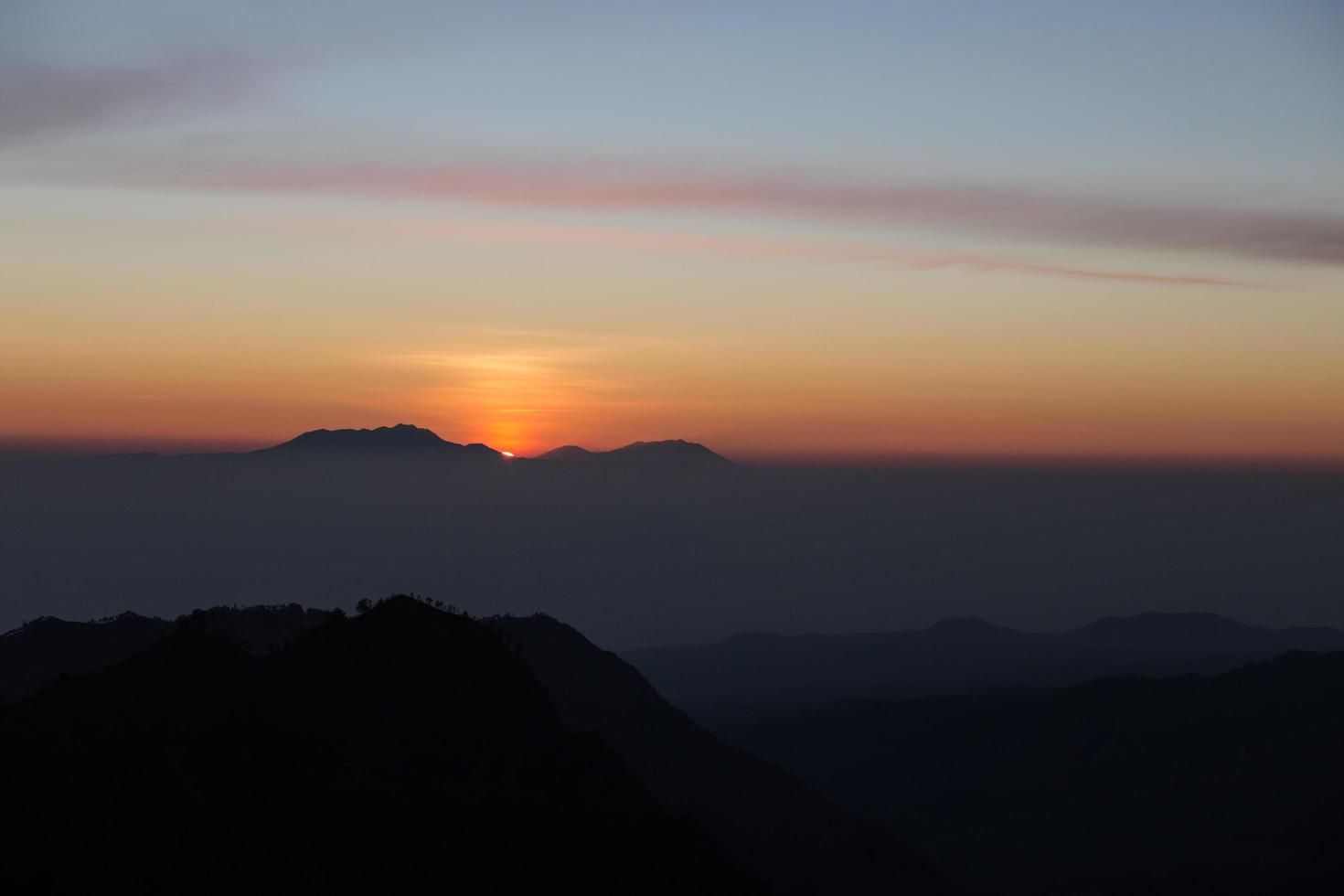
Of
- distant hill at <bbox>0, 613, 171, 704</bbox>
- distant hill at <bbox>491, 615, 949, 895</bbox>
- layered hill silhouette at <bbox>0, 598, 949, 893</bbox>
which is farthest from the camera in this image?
distant hill at <bbox>491, 615, 949, 895</bbox>

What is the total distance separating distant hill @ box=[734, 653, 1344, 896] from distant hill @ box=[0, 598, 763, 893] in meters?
62.0

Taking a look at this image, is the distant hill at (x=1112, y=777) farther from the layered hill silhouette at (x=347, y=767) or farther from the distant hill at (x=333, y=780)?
the distant hill at (x=333, y=780)

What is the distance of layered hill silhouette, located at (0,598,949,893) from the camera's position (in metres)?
36.2

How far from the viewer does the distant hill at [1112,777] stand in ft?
322

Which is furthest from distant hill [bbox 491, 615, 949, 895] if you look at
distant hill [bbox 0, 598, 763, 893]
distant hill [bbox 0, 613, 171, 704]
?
distant hill [bbox 0, 598, 763, 893]

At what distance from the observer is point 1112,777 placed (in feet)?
381

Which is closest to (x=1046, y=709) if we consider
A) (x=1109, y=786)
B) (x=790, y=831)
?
(x=1109, y=786)

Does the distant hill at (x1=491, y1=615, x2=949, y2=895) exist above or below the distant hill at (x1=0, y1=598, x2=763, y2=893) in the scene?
below

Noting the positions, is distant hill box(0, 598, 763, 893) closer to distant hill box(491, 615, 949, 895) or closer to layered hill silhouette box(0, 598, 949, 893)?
layered hill silhouette box(0, 598, 949, 893)

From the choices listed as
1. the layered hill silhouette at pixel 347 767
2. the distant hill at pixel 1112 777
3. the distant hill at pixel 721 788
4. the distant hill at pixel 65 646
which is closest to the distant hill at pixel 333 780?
the layered hill silhouette at pixel 347 767

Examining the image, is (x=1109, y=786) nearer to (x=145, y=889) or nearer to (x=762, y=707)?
(x=762, y=707)

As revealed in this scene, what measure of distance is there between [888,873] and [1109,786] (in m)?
38.9

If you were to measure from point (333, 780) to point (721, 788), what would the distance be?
50792 millimetres

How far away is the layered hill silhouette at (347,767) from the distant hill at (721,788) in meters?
31.1
